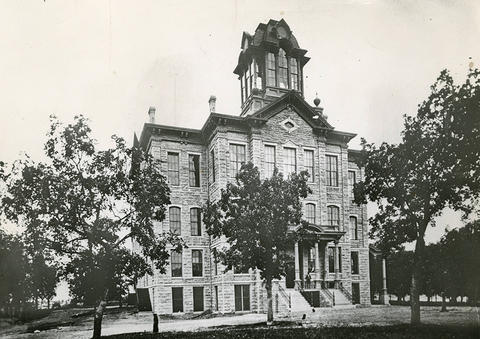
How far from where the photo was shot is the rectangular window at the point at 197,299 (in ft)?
97.7

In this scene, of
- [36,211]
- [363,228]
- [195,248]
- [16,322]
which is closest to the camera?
[36,211]

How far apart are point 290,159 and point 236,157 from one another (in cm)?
365

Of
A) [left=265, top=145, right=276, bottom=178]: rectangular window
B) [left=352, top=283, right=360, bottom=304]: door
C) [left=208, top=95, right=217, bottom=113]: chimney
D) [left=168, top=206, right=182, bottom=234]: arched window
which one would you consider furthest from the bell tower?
[left=352, top=283, right=360, bottom=304]: door

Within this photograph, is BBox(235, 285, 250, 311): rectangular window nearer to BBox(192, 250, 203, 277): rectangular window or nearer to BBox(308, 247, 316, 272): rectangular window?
BBox(192, 250, 203, 277): rectangular window

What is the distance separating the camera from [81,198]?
17109 millimetres

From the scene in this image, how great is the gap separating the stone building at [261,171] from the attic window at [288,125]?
0.23ft

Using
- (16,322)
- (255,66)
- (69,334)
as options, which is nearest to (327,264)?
(255,66)

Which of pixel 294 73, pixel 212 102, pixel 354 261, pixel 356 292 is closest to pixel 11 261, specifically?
pixel 212 102

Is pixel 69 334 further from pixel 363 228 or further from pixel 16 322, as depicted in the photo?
pixel 363 228

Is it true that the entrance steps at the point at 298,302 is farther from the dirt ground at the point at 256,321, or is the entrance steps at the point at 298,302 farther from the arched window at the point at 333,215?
the arched window at the point at 333,215

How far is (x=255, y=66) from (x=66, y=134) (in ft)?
60.5

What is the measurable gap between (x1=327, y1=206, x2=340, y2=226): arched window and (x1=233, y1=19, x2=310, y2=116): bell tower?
840cm

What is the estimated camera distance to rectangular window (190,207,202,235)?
30.8m

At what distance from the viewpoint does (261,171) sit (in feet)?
96.6
